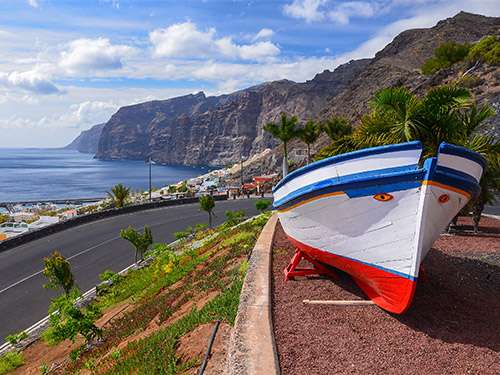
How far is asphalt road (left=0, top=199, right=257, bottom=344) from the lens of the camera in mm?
16797

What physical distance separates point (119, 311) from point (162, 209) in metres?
28.1

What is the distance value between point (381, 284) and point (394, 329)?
719 millimetres

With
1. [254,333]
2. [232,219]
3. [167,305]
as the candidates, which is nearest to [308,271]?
[254,333]

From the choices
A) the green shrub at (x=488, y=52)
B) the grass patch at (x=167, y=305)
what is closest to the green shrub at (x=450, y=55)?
the green shrub at (x=488, y=52)

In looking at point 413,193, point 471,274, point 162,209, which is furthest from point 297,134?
point 413,193

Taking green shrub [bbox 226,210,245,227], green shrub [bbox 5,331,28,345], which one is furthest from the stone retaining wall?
green shrub [bbox 226,210,245,227]

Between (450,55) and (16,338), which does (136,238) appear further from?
(450,55)

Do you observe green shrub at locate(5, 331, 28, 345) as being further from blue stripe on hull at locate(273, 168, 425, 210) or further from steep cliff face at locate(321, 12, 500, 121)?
steep cliff face at locate(321, 12, 500, 121)

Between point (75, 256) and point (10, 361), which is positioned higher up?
point (10, 361)

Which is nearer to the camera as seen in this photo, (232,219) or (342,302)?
(342,302)

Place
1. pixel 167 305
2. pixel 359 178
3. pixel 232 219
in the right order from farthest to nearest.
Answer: pixel 232 219
pixel 167 305
pixel 359 178

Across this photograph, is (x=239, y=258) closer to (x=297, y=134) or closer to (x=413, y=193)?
(x=413, y=193)

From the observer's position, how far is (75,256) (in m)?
23.8

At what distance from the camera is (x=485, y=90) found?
47.1 meters
